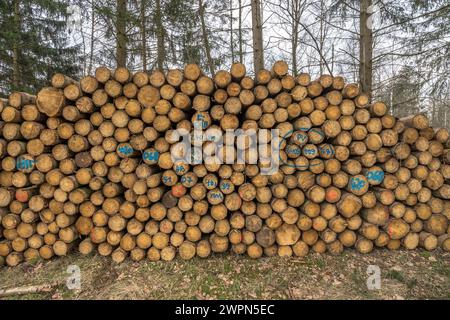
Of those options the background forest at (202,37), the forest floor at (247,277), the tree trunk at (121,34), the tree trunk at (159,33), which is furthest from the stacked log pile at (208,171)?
the tree trunk at (159,33)

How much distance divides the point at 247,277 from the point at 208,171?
1.37m

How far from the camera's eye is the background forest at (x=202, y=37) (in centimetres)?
596

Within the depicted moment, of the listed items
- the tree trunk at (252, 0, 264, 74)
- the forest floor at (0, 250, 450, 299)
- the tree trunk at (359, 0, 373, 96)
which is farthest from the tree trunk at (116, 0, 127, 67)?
the tree trunk at (359, 0, 373, 96)

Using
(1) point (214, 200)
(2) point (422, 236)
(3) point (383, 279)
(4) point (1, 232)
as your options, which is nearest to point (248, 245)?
(1) point (214, 200)

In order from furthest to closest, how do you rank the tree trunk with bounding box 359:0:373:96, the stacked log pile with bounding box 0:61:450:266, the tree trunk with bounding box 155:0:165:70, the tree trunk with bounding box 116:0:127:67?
the tree trunk with bounding box 155:0:165:70 → the tree trunk with bounding box 116:0:127:67 → the tree trunk with bounding box 359:0:373:96 → the stacked log pile with bounding box 0:61:450:266

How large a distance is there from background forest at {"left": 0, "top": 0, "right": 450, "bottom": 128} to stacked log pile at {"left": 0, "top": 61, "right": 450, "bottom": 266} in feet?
7.58

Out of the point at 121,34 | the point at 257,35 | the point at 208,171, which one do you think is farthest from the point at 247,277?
the point at 121,34

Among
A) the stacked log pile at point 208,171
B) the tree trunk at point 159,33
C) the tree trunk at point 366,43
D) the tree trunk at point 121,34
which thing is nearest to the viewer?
the stacked log pile at point 208,171

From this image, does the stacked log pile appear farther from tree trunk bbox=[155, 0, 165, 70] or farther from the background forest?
tree trunk bbox=[155, 0, 165, 70]

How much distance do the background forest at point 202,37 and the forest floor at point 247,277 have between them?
3371mm

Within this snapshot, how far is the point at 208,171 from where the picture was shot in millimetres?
3371

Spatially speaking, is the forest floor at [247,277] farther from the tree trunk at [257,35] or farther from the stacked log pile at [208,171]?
the tree trunk at [257,35]

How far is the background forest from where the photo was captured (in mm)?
5957

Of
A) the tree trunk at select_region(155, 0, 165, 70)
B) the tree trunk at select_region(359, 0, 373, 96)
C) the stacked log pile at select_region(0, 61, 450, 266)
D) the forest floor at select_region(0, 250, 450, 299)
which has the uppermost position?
the tree trunk at select_region(155, 0, 165, 70)
